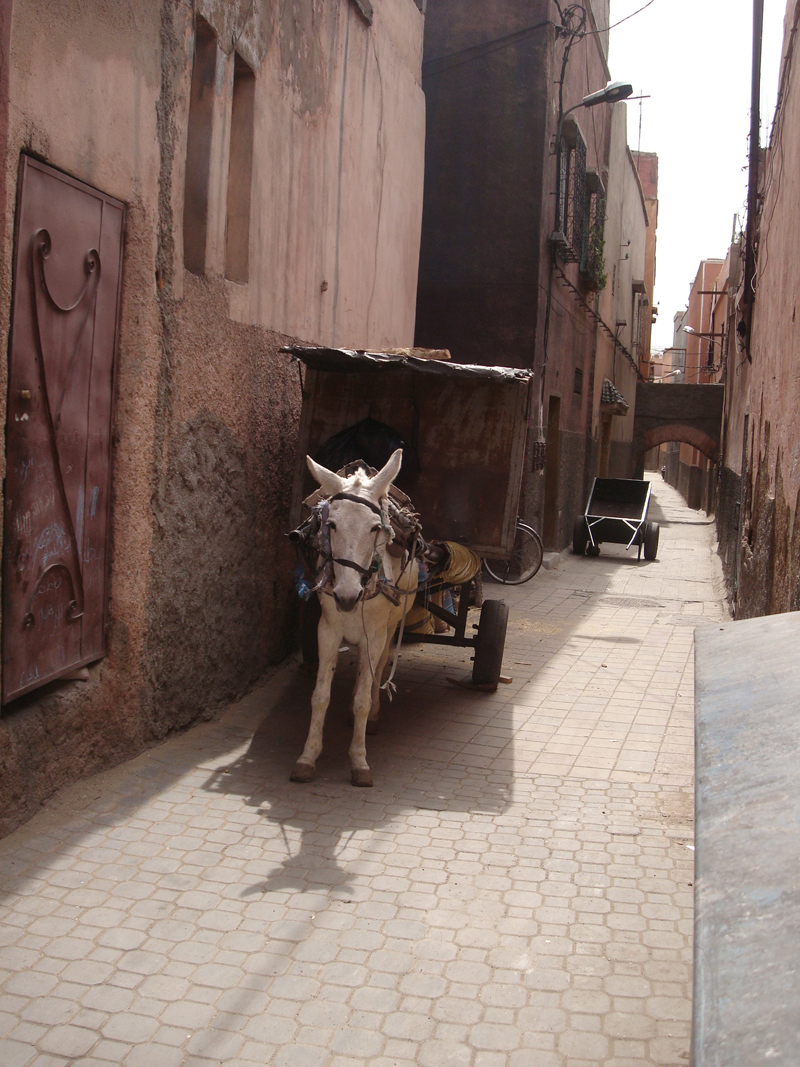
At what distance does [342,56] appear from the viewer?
27.7 ft

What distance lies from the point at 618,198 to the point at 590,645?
16.1 meters

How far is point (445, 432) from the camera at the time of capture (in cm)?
753

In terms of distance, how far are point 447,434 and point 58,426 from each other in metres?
3.58

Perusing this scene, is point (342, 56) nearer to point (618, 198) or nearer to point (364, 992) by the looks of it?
point (364, 992)

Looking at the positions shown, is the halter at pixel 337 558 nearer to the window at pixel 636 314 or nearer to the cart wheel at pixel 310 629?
the cart wheel at pixel 310 629

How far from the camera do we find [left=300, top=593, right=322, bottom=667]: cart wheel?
22.6 feet

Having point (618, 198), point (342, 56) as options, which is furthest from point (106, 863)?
point (618, 198)

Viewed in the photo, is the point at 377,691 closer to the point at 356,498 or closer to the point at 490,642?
the point at 490,642

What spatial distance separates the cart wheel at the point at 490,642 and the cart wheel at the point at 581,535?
10087 mm

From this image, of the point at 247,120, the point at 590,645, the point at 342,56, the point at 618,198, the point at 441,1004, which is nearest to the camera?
the point at 441,1004

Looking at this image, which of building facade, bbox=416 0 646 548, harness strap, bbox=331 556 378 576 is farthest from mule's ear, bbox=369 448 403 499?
building facade, bbox=416 0 646 548

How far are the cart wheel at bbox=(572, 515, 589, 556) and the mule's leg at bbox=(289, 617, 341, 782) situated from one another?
12094mm

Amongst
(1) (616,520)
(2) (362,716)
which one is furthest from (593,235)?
(2) (362,716)

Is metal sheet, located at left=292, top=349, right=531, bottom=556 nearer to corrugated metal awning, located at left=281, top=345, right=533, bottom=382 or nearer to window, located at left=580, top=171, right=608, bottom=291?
corrugated metal awning, located at left=281, top=345, right=533, bottom=382
